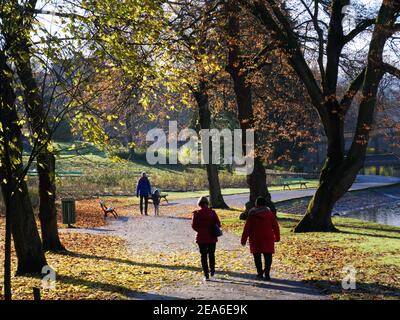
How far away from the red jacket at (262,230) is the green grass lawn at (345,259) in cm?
101

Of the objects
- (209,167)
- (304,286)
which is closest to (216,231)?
(304,286)

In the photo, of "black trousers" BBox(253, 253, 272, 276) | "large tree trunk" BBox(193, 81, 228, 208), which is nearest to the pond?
"large tree trunk" BBox(193, 81, 228, 208)

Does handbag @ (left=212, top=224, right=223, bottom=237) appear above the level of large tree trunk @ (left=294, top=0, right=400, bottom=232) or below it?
below

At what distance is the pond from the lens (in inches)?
1087

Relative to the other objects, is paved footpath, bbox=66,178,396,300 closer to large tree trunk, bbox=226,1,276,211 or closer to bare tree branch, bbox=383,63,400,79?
large tree trunk, bbox=226,1,276,211

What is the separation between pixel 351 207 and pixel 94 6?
1036 inches

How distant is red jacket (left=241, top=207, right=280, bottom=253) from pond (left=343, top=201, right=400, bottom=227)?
57.3ft

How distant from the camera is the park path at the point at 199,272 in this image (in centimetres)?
941

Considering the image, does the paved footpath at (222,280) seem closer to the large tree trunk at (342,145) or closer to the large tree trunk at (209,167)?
the large tree trunk at (342,145)

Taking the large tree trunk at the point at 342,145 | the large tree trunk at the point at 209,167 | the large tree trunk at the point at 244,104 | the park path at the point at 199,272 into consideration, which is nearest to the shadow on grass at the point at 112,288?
the park path at the point at 199,272

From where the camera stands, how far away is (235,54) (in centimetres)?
2173
